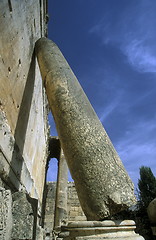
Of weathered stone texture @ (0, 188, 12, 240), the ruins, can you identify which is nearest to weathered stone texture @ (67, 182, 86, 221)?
the ruins

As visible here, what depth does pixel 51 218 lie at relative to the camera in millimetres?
13055

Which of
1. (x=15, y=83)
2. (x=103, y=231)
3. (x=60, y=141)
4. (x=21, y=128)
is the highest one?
(x=15, y=83)

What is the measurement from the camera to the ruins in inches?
75.1

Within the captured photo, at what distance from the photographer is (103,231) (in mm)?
1837

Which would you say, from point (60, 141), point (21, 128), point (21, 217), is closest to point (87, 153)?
point (60, 141)

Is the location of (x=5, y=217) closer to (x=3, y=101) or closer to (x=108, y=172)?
(x=108, y=172)

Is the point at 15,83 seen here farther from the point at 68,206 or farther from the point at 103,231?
the point at 68,206

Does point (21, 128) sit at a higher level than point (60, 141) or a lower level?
higher

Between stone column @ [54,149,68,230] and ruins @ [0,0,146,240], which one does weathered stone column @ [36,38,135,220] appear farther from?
stone column @ [54,149,68,230]

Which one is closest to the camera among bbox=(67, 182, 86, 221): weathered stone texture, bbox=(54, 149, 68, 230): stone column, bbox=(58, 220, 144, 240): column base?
bbox=(58, 220, 144, 240): column base

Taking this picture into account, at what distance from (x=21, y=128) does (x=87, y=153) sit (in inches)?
65.1

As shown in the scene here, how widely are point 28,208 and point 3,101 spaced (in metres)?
1.46

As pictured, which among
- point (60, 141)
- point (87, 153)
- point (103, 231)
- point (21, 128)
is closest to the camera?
point (103, 231)

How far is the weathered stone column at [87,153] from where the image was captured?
2031mm
